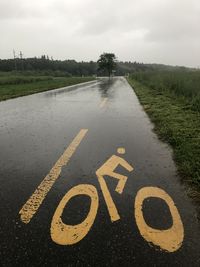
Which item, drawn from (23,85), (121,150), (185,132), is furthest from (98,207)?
(23,85)

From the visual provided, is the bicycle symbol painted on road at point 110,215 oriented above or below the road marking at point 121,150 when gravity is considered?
above

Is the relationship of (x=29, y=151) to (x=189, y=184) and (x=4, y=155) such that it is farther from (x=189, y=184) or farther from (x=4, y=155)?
(x=189, y=184)

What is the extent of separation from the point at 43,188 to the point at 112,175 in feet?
3.31

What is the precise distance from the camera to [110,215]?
3072 mm

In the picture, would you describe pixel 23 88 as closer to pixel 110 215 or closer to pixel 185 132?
pixel 185 132

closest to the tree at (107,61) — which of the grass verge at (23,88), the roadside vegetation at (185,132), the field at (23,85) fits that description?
the field at (23,85)

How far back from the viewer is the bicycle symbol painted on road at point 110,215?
2.68 metres

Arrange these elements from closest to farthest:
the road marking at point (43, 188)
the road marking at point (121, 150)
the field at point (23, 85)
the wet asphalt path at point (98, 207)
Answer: the wet asphalt path at point (98, 207), the road marking at point (43, 188), the road marking at point (121, 150), the field at point (23, 85)

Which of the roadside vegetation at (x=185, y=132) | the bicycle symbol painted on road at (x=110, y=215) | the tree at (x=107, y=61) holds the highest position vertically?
the bicycle symbol painted on road at (x=110, y=215)

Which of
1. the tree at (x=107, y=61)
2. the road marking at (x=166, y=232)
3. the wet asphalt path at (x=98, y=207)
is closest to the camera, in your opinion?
the wet asphalt path at (x=98, y=207)

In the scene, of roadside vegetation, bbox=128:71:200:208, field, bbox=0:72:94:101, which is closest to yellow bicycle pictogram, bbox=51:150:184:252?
roadside vegetation, bbox=128:71:200:208

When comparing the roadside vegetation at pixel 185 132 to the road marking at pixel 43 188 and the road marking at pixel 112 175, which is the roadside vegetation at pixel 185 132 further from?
the road marking at pixel 43 188

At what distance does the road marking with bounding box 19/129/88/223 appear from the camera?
10.2 ft

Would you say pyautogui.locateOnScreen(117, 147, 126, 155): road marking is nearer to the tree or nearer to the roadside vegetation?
the roadside vegetation
